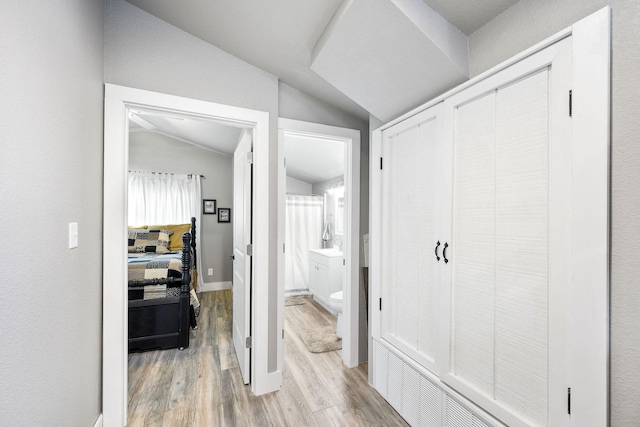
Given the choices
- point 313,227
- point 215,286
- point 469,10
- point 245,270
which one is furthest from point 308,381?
point 215,286

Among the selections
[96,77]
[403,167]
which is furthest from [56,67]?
[403,167]

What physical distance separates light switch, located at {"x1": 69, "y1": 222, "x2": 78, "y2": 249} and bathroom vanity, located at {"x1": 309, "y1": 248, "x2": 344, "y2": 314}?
106 inches

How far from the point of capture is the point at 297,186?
5789 millimetres

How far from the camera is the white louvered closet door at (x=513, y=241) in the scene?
1.01m

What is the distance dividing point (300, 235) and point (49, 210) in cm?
395

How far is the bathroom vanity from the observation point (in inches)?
155

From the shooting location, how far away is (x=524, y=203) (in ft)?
3.73

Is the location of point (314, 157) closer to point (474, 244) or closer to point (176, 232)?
point (176, 232)

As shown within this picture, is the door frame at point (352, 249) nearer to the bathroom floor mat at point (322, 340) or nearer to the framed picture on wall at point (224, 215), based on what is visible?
the bathroom floor mat at point (322, 340)

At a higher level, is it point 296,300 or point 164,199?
point 164,199

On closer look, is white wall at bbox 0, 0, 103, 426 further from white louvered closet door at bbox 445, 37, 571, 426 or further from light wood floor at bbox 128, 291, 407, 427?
white louvered closet door at bbox 445, 37, 571, 426

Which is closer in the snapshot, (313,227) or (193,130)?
(193,130)

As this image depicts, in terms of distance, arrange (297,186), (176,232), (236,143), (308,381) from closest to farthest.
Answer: (308,381) → (236,143) → (176,232) → (297,186)

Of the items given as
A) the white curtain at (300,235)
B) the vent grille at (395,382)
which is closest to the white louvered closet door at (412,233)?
the vent grille at (395,382)
